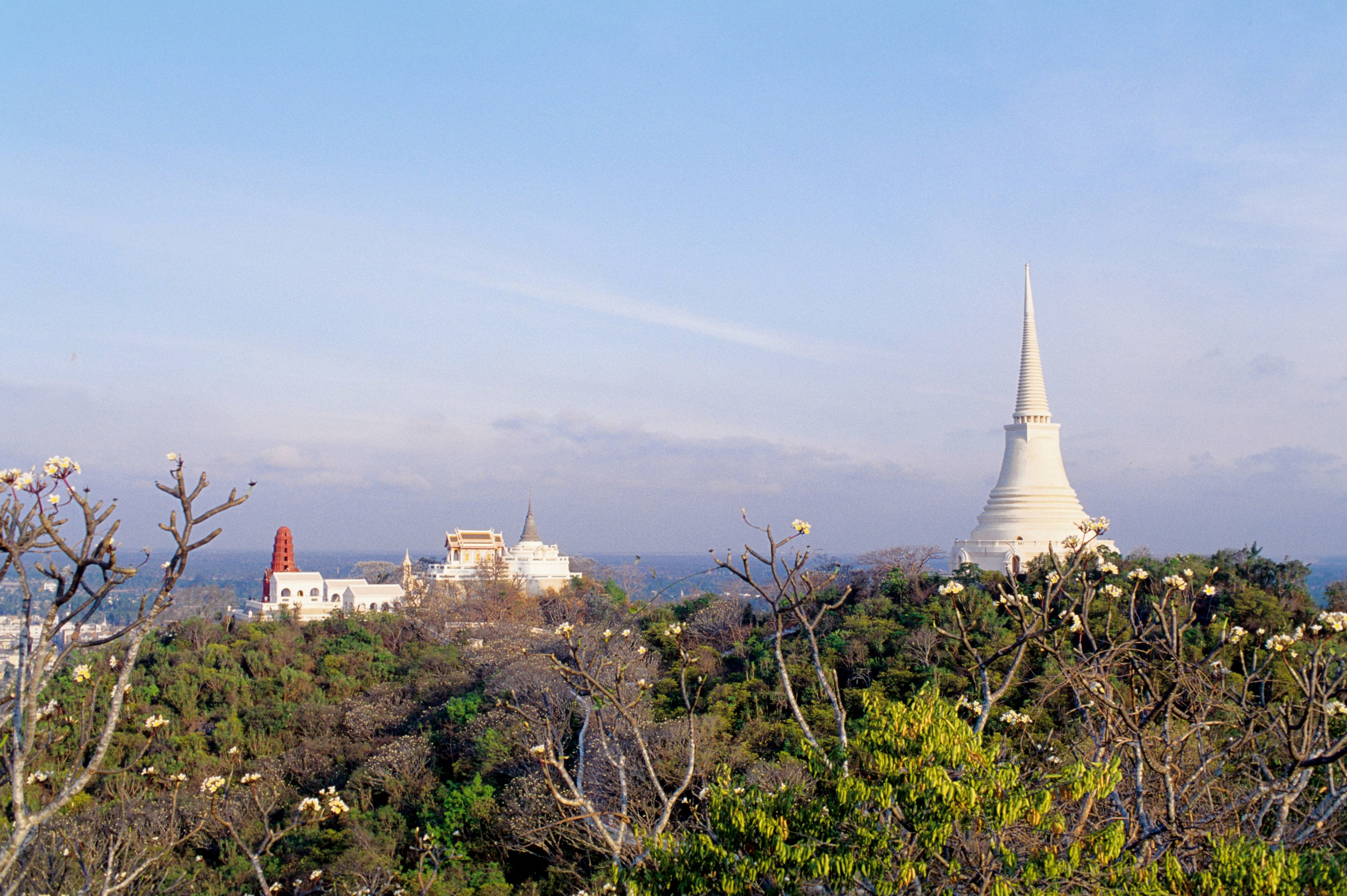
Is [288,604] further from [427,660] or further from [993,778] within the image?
[993,778]

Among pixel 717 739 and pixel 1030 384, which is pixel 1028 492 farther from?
pixel 717 739

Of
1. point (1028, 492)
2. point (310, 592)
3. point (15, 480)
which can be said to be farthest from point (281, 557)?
point (15, 480)

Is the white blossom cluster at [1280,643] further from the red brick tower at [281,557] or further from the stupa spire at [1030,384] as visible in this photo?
the red brick tower at [281,557]

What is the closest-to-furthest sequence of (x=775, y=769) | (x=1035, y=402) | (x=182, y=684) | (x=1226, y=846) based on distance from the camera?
(x=1226, y=846), (x=775, y=769), (x=182, y=684), (x=1035, y=402)

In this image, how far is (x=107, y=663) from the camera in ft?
101

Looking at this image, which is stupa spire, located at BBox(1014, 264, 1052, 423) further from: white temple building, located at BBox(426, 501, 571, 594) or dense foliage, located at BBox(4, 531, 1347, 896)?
white temple building, located at BBox(426, 501, 571, 594)

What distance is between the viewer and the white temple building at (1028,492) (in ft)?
113

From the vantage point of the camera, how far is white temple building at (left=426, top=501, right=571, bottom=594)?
5134cm

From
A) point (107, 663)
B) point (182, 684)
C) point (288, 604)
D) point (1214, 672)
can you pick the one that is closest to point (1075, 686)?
point (1214, 672)

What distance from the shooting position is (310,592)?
49.3 m

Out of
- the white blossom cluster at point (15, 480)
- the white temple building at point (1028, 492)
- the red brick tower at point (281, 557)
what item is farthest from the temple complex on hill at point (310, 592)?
the white blossom cluster at point (15, 480)

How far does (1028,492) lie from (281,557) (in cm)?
3559

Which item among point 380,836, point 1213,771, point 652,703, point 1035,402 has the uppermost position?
point 1035,402

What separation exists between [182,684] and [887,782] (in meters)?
29.1
